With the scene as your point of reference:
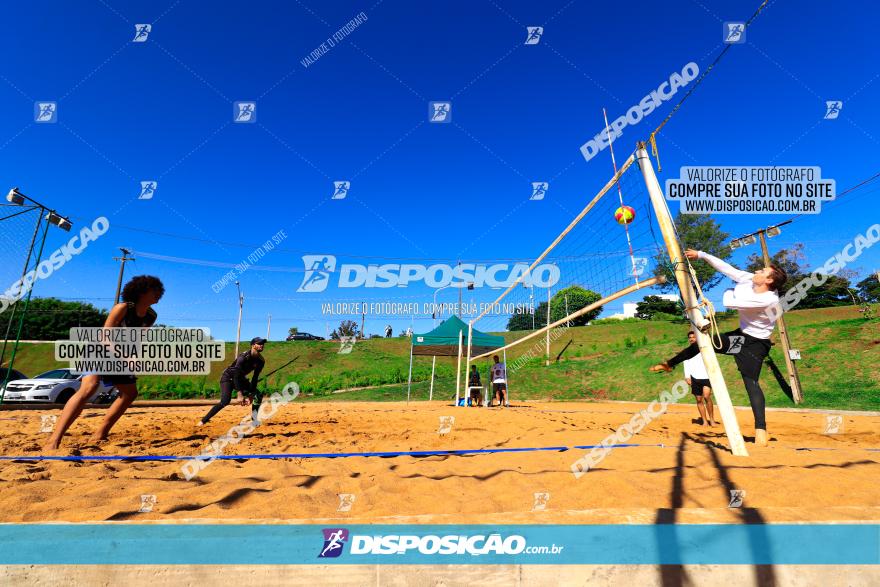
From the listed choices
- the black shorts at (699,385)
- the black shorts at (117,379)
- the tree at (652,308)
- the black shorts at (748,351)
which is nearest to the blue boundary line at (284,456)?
the black shorts at (117,379)

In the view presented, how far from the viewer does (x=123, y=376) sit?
414cm

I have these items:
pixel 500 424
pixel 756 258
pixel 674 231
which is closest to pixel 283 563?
pixel 674 231

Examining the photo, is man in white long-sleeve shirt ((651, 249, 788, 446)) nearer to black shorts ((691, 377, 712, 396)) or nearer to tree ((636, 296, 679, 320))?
black shorts ((691, 377, 712, 396))

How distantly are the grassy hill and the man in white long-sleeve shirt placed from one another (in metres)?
8.68

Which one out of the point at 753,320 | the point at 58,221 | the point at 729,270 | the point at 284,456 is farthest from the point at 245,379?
the point at 753,320

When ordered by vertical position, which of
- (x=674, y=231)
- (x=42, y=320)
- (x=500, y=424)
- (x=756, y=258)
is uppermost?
(x=756, y=258)

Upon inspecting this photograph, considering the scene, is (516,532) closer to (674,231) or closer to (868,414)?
(674,231)

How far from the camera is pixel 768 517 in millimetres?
1677

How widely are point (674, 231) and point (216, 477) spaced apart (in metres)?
4.29

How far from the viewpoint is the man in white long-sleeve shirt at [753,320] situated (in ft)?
12.5

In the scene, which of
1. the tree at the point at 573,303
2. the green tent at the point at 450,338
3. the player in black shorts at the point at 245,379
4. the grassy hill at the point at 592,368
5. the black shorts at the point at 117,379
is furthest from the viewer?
the tree at the point at 573,303

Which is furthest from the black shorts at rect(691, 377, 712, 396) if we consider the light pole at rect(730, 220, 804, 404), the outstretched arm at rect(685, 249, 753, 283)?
the light pole at rect(730, 220, 804, 404)

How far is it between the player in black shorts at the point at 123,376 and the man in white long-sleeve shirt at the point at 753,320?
5.43m

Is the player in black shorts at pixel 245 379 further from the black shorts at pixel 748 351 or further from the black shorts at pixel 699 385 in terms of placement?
the black shorts at pixel 699 385
